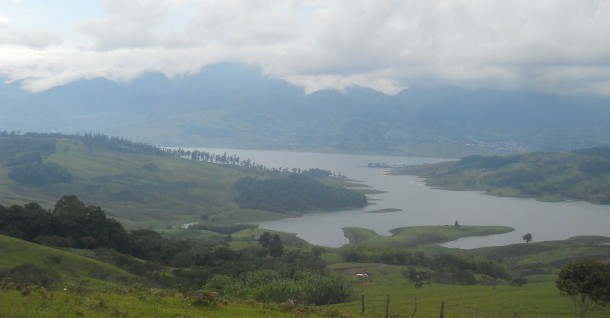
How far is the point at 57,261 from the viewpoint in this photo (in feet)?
150

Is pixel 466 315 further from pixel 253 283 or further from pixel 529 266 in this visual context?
pixel 529 266

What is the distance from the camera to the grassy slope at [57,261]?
4422 cm

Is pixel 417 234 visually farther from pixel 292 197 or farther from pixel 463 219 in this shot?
pixel 292 197

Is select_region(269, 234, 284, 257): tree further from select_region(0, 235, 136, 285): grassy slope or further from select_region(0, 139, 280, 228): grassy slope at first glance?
select_region(0, 139, 280, 228): grassy slope

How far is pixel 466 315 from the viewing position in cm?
3747

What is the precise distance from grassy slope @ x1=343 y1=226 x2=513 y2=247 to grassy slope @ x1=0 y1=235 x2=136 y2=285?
67.1 meters

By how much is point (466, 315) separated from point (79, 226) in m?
47.7

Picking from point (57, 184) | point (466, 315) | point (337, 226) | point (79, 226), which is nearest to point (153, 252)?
point (79, 226)

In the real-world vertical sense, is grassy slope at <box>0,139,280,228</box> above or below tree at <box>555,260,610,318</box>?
below

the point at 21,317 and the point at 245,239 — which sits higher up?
the point at 21,317

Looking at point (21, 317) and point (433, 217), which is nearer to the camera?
point (21, 317)

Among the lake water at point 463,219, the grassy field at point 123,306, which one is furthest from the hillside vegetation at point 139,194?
the grassy field at point 123,306

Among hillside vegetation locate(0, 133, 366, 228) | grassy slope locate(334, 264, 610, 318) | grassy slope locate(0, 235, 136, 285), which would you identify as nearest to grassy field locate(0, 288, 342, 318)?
grassy slope locate(334, 264, 610, 318)

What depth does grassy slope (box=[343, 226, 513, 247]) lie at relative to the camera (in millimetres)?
114350
